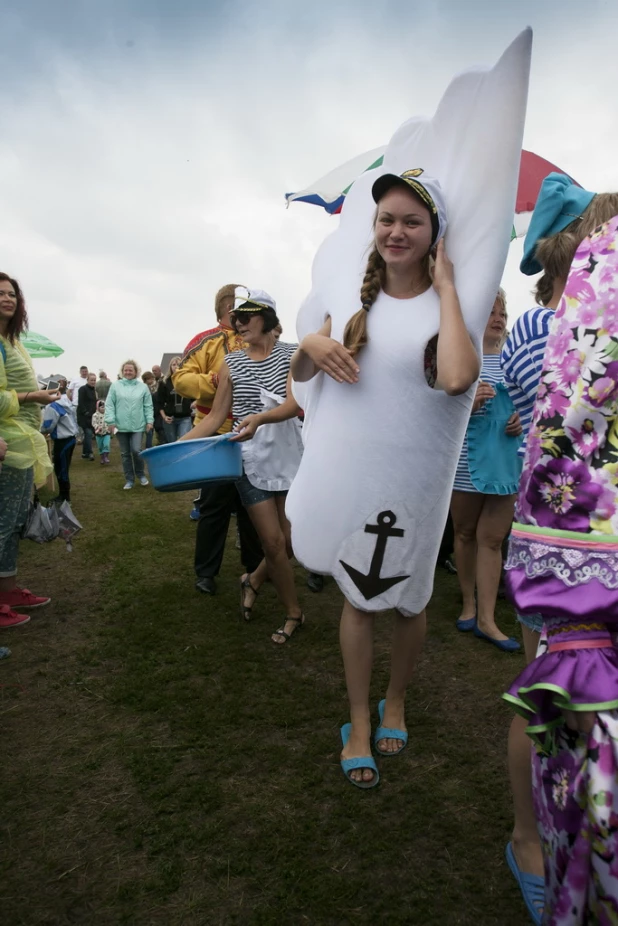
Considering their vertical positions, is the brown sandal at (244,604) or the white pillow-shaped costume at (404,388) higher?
the white pillow-shaped costume at (404,388)

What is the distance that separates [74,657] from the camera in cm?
321

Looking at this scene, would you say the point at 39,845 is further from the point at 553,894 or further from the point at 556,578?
the point at 556,578

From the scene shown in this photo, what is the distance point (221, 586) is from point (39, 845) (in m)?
2.55

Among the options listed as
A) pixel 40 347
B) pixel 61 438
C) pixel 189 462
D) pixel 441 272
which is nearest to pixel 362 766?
pixel 189 462

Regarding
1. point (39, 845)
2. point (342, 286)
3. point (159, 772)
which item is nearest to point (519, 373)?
point (342, 286)

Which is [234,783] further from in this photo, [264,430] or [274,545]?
[264,430]

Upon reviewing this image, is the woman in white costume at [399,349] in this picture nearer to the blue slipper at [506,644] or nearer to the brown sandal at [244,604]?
the blue slipper at [506,644]

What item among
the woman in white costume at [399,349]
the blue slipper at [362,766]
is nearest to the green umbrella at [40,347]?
the woman in white costume at [399,349]

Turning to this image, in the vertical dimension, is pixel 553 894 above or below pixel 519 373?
below

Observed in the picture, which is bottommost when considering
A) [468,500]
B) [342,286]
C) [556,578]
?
[468,500]

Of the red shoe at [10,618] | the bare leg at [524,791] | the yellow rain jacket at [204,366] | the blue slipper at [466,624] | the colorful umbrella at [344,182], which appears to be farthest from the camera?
the colorful umbrella at [344,182]

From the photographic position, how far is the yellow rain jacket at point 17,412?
3.39 metres

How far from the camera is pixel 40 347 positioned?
32.6 feet

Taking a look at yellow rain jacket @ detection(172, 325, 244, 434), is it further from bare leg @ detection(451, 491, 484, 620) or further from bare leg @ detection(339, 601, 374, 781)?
bare leg @ detection(339, 601, 374, 781)
